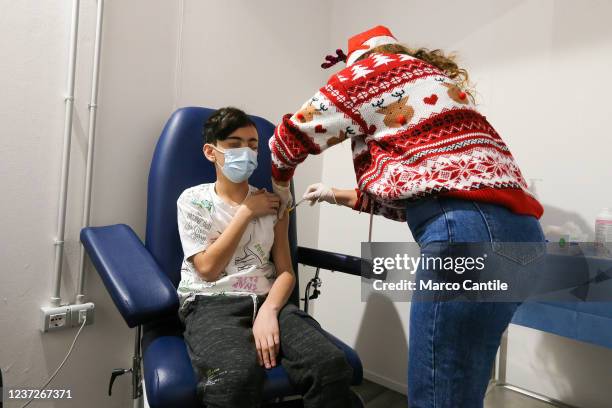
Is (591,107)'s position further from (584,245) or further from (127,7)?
(127,7)

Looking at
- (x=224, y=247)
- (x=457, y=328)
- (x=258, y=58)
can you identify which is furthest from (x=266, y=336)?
(x=258, y=58)

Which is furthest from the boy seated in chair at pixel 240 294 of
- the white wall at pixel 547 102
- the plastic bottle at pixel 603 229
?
the plastic bottle at pixel 603 229

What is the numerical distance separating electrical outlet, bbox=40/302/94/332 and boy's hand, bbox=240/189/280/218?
654 millimetres

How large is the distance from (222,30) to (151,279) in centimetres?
118

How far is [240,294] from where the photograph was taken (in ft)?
3.85

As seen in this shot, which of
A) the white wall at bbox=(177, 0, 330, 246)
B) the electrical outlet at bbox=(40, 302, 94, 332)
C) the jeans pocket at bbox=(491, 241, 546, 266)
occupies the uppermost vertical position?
the white wall at bbox=(177, 0, 330, 246)

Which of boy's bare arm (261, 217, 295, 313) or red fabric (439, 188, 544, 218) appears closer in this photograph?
red fabric (439, 188, 544, 218)

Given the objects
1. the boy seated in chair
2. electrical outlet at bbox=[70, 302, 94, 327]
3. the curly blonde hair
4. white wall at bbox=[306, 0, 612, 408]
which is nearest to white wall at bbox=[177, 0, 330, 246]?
the boy seated in chair

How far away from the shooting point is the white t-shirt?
1.18m

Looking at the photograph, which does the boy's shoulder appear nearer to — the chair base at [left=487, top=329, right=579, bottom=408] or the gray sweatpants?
the gray sweatpants

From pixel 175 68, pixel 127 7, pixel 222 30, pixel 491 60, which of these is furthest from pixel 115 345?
pixel 491 60

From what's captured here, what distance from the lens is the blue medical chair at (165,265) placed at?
913mm

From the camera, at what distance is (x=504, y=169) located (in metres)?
0.80

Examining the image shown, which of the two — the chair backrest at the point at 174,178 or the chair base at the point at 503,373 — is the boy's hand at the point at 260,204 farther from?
the chair base at the point at 503,373
